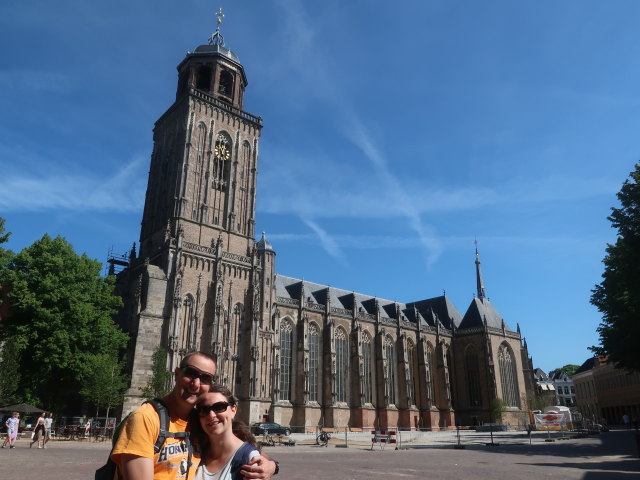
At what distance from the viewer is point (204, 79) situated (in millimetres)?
49281

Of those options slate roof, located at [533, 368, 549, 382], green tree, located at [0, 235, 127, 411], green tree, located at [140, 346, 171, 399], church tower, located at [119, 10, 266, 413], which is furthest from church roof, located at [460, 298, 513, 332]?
slate roof, located at [533, 368, 549, 382]

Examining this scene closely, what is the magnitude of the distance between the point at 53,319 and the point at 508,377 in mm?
56323

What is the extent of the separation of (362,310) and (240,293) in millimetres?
22109

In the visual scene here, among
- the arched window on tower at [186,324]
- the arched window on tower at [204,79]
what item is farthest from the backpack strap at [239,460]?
the arched window on tower at [204,79]

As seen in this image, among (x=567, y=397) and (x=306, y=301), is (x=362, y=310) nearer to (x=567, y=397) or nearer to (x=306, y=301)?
(x=306, y=301)

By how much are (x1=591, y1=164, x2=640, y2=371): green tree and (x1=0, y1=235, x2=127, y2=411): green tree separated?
31620 mm

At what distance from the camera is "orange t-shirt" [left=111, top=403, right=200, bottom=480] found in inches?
114

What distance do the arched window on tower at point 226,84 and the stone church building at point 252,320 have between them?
0.13 m

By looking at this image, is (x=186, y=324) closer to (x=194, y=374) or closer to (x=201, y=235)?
(x=201, y=235)

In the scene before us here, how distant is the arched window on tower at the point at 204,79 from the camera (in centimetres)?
4878

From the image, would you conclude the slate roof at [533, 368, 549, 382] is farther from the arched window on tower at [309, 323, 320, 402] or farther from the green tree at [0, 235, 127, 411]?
the green tree at [0, 235, 127, 411]

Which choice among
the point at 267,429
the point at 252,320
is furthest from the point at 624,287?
the point at 252,320

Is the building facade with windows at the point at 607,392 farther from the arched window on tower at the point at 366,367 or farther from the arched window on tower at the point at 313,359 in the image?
the arched window on tower at the point at 313,359

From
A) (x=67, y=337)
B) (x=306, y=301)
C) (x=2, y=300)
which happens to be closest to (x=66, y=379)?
(x=67, y=337)
